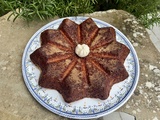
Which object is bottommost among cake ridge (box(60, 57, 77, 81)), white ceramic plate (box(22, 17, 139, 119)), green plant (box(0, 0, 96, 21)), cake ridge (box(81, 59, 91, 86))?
white ceramic plate (box(22, 17, 139, 119))

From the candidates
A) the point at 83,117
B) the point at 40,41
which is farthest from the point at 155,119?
the point at 40,41

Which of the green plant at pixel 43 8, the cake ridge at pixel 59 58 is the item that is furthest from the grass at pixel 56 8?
the cake ridge at pixel 59 58

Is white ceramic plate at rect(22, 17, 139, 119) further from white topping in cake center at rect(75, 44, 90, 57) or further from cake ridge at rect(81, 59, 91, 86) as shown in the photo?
white topping in cake center at rect(75, 44, 90, 57)

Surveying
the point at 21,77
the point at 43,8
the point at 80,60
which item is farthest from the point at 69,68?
the point at 43,8

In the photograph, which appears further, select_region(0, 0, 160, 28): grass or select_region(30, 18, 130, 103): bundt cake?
select_region(0, 0, 160, 28): grass

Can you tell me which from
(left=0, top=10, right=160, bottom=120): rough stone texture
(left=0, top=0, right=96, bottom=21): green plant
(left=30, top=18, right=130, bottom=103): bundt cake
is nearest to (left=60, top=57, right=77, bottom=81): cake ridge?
(left=30, top=18, right=130, bottom=103): bundt cake

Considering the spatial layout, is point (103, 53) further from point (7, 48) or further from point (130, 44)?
point (7, 48)
